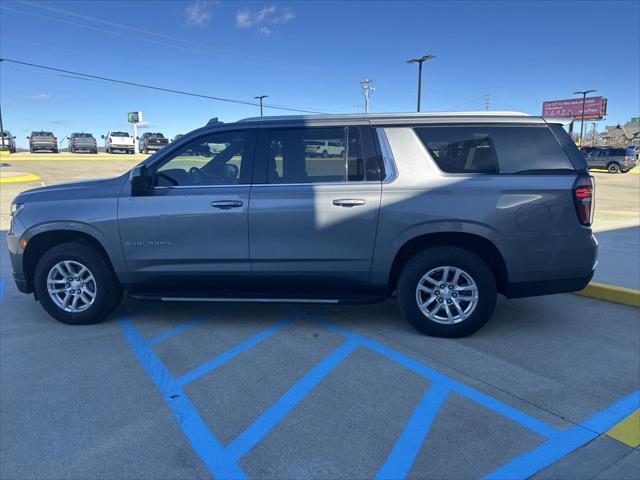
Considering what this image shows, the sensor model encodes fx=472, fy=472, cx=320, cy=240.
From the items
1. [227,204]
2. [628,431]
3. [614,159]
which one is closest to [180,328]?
[227,204]

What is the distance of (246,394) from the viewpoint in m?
3.26

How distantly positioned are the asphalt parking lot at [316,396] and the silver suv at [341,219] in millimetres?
406

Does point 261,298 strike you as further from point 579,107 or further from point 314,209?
point 579,107

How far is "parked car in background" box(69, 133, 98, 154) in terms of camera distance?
4200cm

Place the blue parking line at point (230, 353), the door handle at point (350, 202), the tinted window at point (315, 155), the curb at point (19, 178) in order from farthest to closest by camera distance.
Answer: the curb at point (19, 178) < the tinted window at point (315, 155) < the door handle at point (350, 202) < the blue parking line at point (230, 353)

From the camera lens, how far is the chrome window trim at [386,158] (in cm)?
403

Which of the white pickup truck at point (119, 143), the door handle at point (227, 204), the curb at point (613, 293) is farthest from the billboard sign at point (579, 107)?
the door handle at point (227, 204)

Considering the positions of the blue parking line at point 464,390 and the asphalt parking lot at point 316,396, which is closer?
the asphalt parking lot at point 316,396

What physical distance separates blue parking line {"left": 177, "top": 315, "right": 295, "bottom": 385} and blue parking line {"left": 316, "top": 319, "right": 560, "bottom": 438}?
0.63 metres

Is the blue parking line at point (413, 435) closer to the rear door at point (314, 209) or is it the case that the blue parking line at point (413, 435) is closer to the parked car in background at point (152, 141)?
the rear door at point (314, 209)

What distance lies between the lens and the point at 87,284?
4.45 meters

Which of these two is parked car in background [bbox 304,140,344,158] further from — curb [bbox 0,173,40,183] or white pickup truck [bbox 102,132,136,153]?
white pickup truck [bbox 102,132,136,153]

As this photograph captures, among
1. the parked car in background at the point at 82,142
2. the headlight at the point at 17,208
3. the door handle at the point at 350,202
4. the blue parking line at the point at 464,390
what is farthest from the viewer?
the parked car in background at the point at 82,142

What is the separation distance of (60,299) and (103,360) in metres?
1.05
